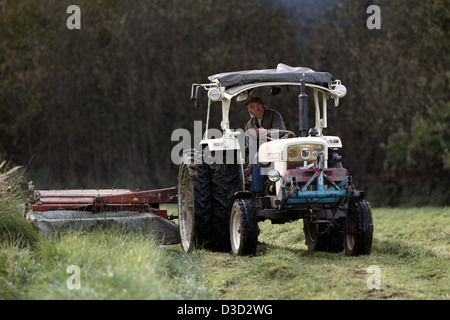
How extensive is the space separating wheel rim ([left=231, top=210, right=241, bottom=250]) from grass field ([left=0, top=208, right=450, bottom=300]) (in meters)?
0.18

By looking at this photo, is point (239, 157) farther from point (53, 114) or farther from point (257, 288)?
point (53, 114)

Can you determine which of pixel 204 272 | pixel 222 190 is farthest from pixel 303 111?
pixel 204 272

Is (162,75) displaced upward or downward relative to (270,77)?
upward

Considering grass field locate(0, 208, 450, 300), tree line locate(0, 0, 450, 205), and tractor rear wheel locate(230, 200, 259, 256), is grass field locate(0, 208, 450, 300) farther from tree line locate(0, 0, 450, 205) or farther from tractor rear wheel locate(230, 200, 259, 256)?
tree line locate(0, 0, 450, 205)

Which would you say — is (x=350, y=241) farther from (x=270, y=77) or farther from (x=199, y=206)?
(x=270, y=77)

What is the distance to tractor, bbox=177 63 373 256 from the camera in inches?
340

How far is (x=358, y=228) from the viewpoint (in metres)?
8.73

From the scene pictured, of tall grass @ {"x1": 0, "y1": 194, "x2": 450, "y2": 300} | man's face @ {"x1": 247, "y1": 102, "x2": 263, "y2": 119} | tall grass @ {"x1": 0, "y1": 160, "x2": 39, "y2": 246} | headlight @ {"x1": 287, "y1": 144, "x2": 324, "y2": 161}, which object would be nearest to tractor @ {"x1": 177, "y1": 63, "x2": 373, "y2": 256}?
headlight @ {"x1": 287, "y1": 144, "x2": 324, "y2": 161}

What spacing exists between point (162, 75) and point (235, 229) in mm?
12129

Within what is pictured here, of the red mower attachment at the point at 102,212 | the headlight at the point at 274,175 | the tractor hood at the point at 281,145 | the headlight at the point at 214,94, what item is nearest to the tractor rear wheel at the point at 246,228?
the headlight at the point at 274,175

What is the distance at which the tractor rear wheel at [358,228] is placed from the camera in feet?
28.6

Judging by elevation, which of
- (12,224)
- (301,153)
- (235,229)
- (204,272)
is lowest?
(204,272)

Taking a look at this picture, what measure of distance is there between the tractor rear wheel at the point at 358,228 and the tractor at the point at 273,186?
0.01 m

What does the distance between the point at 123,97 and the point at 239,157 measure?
1187 centimetres
